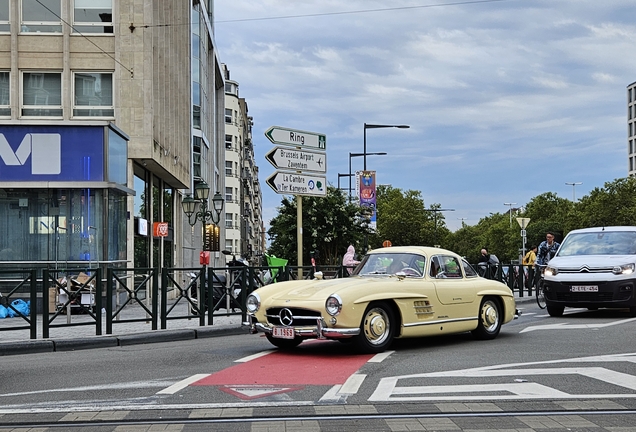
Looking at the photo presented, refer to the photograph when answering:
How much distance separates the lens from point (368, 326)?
10469 millimetres

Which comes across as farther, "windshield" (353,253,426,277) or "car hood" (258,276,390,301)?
"windshield" (353,253,426,277)

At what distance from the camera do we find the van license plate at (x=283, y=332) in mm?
10355

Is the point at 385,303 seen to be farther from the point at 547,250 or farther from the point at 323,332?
the point at 547,250

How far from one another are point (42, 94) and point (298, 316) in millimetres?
21215

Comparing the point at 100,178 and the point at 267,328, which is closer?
the point at 267,328

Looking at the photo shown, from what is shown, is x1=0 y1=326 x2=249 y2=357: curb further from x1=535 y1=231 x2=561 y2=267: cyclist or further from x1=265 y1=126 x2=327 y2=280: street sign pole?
x1=535 y1=231 x2=561 y2=267: cyclist

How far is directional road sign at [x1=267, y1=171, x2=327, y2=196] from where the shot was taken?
53.5 feet

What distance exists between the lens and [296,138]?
16.8m

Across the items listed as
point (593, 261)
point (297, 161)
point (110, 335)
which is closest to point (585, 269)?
point (593, 261)

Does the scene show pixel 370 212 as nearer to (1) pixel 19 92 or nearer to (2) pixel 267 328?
(1) pixel 19 92

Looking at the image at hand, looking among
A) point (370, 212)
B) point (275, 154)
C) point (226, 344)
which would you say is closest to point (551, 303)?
point (275, 154)

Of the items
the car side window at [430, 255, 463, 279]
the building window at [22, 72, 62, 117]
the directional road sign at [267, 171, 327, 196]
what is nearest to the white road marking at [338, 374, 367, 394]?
the car side window at [430, 255, 463, 279]

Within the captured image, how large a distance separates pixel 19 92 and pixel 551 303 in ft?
64.3

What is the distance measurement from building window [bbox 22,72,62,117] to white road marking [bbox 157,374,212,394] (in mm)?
21968
